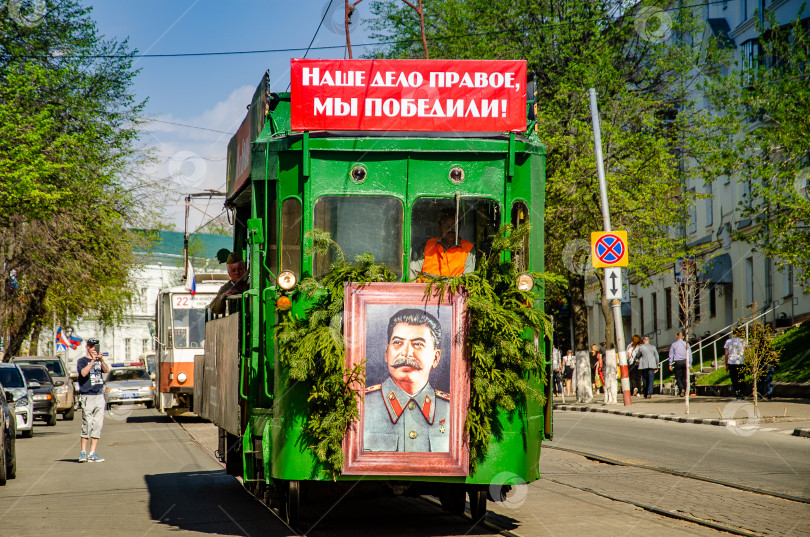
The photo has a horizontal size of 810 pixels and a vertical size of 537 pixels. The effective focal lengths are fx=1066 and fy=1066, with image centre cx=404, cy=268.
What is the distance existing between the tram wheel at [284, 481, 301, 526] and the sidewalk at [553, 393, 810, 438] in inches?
472

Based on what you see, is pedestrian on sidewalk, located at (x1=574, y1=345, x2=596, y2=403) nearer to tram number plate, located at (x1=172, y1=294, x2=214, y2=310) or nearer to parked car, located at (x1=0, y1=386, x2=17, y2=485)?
tram number plate, located at (x1=172, y1=294, x2=214, y2=310)

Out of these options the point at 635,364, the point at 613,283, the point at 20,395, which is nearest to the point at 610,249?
the point at 613,283

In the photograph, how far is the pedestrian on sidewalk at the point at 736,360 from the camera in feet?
85.9

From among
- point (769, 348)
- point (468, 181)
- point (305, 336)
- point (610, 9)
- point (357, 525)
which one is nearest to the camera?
point (305, 336)

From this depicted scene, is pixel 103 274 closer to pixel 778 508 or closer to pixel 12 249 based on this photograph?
pixel 12 249

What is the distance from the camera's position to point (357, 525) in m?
8.80

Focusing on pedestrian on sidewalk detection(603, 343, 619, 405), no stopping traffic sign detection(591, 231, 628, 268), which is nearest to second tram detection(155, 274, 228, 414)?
no stopping traffic sign detection(591, 231, 628, 268)

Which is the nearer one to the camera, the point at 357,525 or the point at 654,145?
the point at 357,525

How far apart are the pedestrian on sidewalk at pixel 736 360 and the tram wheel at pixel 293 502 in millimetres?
19777

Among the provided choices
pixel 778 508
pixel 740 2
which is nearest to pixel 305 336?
pixel 778 508

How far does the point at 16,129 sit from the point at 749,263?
27347 mm

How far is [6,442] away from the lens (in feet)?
45.4

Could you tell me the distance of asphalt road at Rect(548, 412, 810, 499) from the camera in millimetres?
12219

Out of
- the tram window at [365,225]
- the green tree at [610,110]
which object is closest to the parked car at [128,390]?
the green tree at [610,110]
